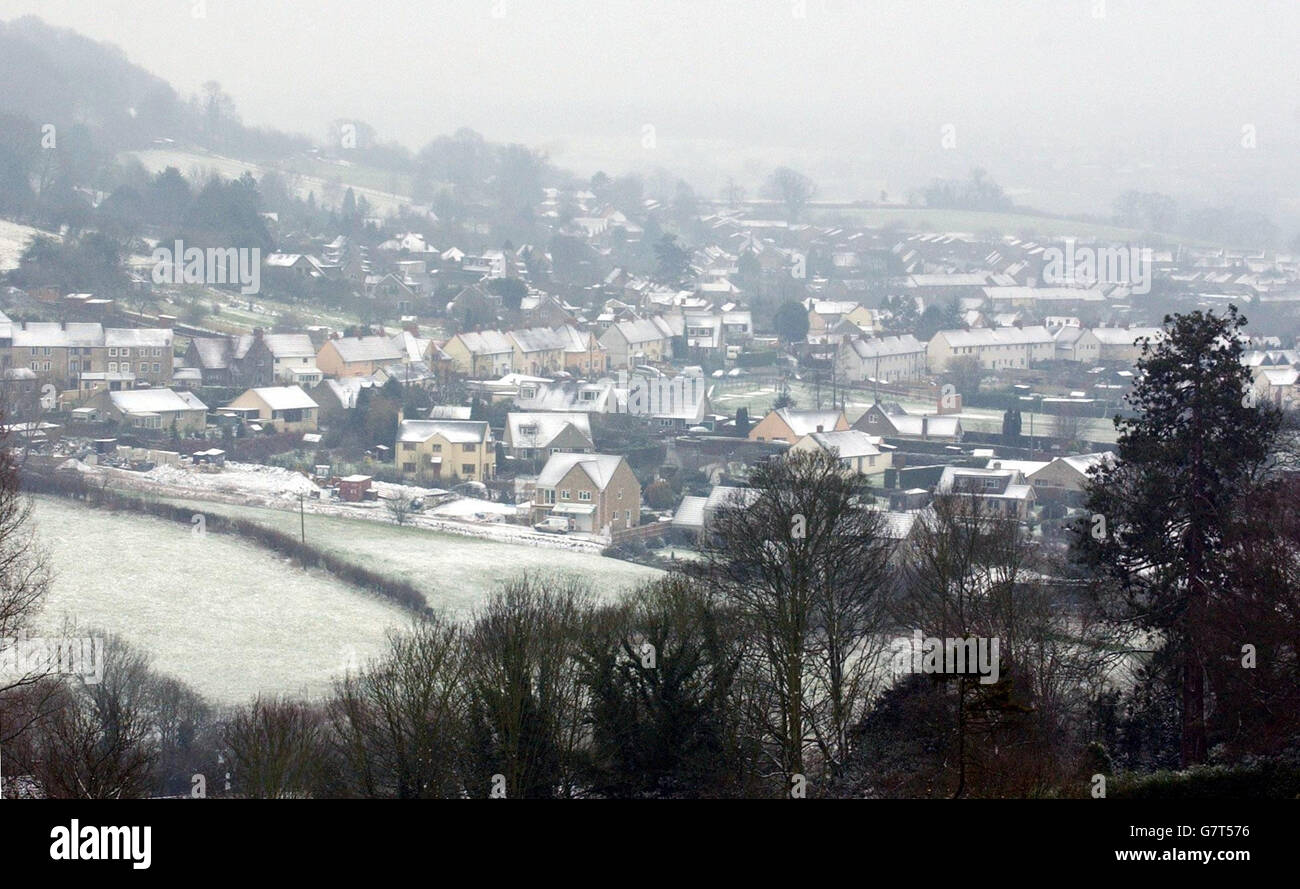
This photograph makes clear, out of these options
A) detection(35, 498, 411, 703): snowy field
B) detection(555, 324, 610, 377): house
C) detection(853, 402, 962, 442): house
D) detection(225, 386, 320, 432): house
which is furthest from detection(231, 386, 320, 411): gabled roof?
detection(853, 402, 962, 442): house

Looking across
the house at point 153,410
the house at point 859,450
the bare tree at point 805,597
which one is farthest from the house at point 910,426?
the bare tree at point 805,597

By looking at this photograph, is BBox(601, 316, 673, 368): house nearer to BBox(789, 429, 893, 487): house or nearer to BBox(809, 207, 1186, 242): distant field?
BBox(789, 429, 893, 487): house

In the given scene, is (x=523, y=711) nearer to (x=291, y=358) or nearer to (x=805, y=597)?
(x=805, y=597)

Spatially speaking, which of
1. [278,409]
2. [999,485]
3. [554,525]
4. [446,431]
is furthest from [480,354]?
[999,485]

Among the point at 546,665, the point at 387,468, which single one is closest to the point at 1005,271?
the point at 387,468

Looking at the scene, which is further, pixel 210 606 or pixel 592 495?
pixel 592 495

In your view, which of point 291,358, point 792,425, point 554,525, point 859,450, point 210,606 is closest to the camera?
point 210,606
